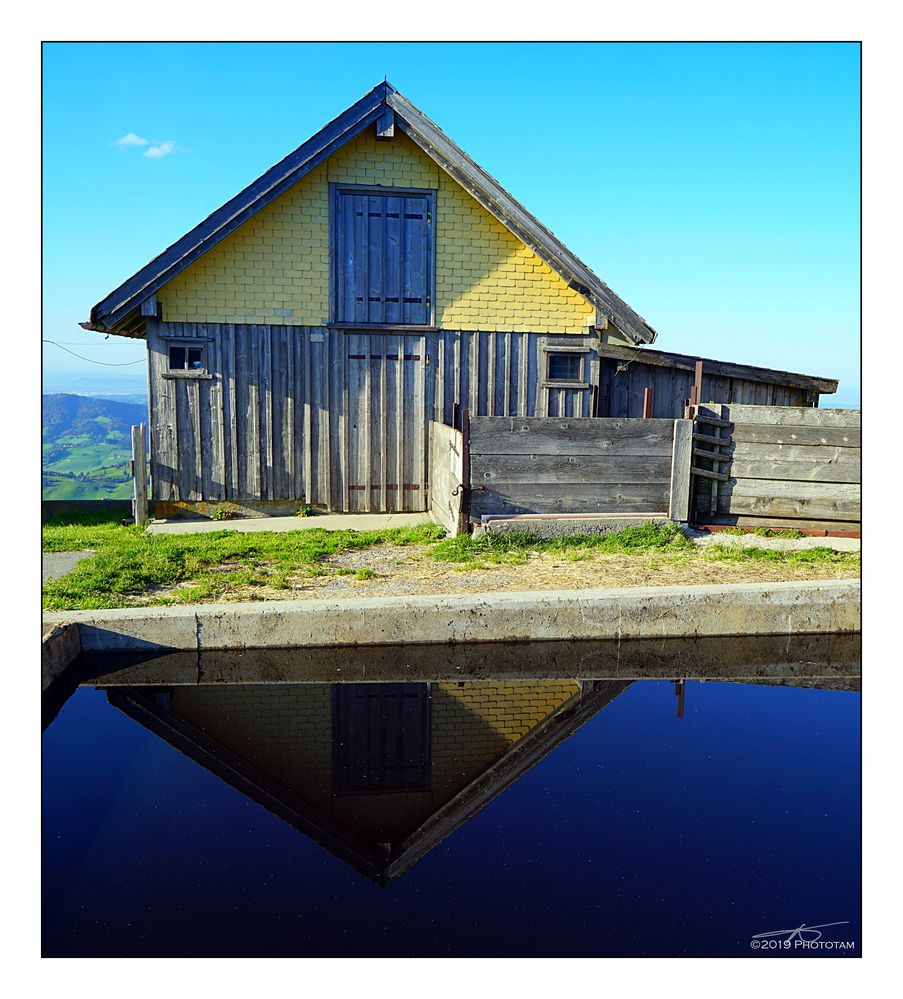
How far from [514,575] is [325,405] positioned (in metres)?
5.09

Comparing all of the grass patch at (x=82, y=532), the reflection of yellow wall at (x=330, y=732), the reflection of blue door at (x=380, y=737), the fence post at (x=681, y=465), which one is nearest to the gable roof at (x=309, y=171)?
the grass patch at (x=82, y=532)

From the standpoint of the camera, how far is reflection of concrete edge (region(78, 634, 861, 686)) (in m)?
7.70

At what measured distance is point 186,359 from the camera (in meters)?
12.7

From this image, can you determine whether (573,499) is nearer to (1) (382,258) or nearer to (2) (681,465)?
(2) (681,465)

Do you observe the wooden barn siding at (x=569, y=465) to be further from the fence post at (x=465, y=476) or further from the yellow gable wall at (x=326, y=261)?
the yellow gable wall at (x=326, y=261)

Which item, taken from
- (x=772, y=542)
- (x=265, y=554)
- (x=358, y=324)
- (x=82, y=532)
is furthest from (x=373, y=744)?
(x=358, y=324)

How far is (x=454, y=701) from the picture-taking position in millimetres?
7297

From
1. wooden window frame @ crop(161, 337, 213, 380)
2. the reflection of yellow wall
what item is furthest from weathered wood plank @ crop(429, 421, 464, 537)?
the reflection of yellow wall

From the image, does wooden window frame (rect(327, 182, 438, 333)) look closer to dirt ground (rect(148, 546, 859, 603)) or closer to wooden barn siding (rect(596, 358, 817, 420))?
wooden barn siding (rect(596, 358, 817, 420))

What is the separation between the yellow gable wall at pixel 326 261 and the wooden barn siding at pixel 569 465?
2.99 metres

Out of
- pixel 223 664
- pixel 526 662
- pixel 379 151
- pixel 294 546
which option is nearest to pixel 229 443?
pixel 294 546

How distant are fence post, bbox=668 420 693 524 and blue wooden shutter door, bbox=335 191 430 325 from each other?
14.2 ft

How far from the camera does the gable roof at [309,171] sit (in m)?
12.0
